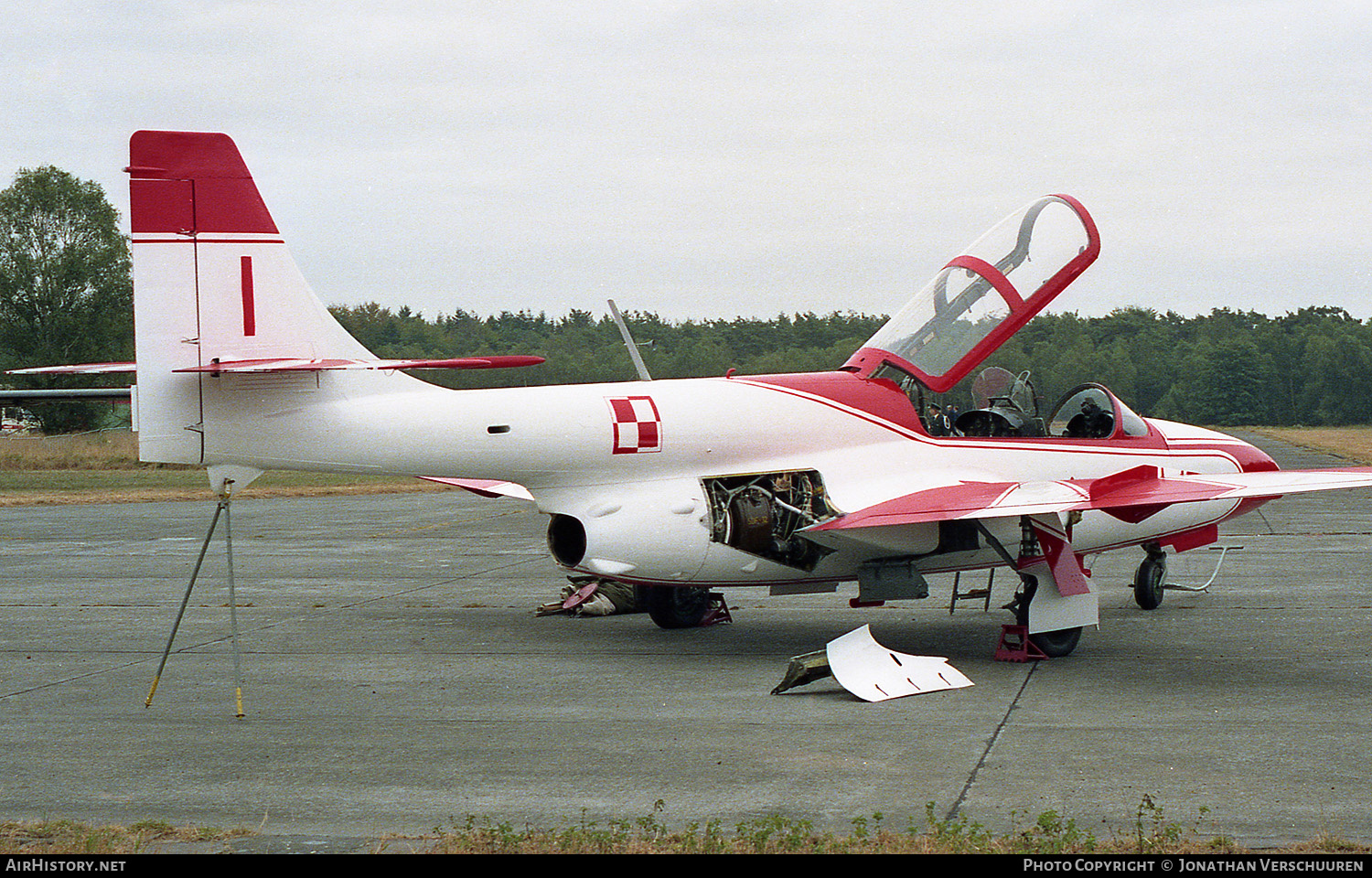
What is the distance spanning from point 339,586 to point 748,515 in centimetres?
741

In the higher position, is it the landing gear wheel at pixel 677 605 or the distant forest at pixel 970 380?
the distant forest at pixel 970 380

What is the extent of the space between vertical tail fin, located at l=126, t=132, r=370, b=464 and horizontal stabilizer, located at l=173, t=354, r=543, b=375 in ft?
0.54

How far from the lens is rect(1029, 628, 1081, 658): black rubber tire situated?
10.1m

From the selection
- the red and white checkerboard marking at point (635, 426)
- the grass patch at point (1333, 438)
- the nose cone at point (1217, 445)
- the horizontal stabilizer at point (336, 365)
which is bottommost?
the grass patch at point (1333, 438)

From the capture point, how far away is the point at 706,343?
35.9m

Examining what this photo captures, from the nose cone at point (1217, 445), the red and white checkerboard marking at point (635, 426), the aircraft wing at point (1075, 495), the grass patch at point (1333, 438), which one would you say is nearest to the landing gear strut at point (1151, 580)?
the nose cone at point (1217, 445)

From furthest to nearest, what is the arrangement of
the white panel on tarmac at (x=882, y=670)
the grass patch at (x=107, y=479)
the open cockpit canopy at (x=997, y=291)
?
the grass patch at (x=107, y=479) < the open cockpit canopy at (x=997, y=291) < the white panel on tarmac at (x=882, y=670)

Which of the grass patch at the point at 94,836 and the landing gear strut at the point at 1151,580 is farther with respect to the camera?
the landing gear strut at the point at 1151,580

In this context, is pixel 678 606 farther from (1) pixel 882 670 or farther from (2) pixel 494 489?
(1) pixel 882 670

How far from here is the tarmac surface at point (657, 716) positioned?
6.20 m

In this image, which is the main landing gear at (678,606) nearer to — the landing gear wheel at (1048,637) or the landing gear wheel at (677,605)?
the landing gear wheel at (677,605)

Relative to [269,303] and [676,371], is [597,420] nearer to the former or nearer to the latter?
[269,303]

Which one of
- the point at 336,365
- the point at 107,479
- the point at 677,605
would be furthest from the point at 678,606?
the point at 107,479

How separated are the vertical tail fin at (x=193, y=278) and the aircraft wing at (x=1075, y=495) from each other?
Result: 4.44 meters
